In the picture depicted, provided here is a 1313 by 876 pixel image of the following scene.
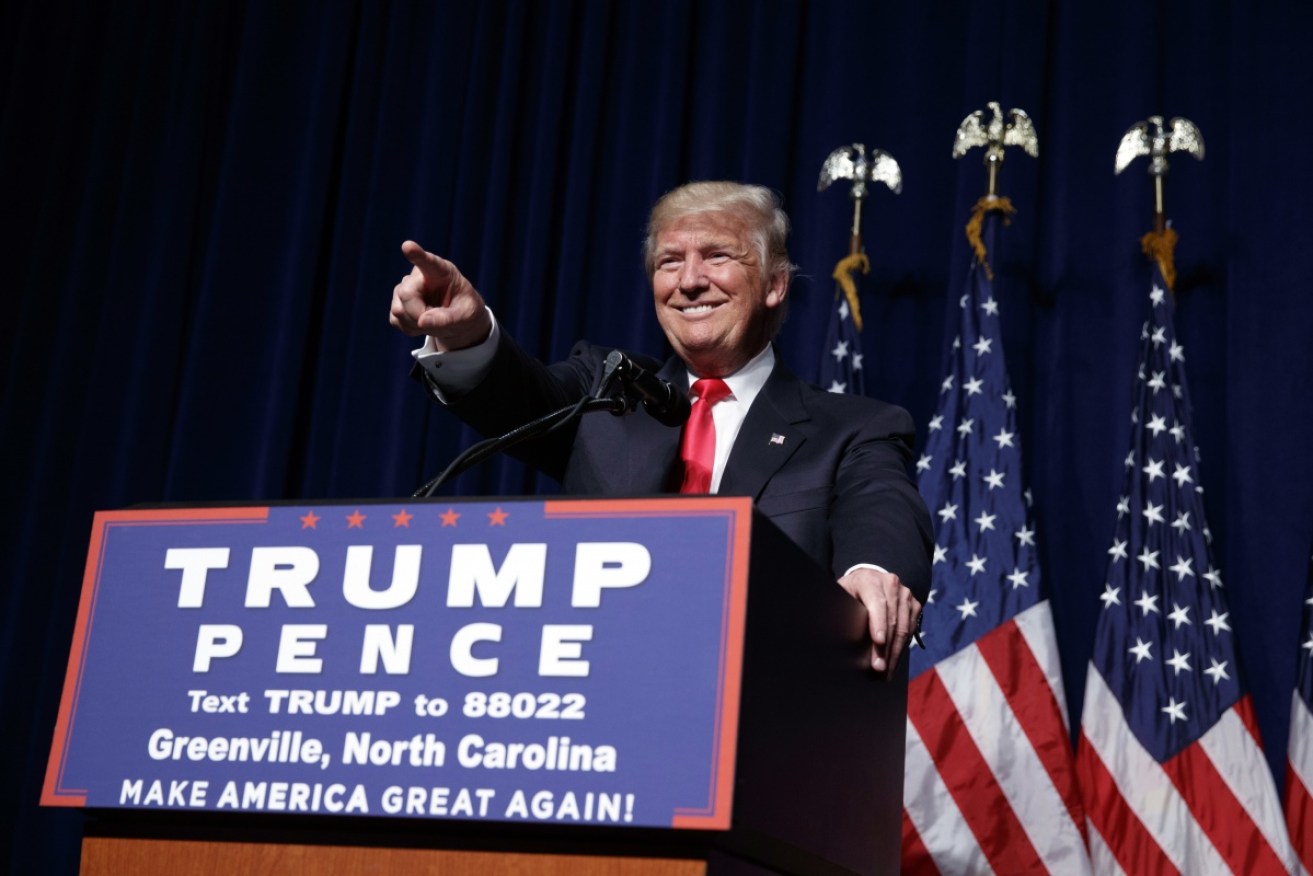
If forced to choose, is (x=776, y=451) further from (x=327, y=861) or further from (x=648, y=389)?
(x=327, y=861)

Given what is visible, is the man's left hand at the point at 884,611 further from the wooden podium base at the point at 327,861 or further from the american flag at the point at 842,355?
the american flag at the point at 842,355

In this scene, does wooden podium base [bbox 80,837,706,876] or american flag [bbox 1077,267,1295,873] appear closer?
wooden podium base [bbox 80,837,706,876]

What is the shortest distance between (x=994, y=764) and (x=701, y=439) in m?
1.50

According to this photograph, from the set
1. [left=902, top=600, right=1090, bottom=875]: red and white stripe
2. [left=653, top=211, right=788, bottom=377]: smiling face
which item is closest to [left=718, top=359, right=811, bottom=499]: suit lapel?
[left=653, top=211, right=788, bottom=377]: smiling face

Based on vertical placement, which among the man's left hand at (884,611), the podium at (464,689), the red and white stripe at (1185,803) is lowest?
the podium at (464,689)

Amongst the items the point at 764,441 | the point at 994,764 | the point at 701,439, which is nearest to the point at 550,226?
the point at 994,764

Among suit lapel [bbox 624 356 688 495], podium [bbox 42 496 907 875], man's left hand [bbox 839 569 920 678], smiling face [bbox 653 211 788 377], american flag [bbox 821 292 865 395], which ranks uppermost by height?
american flag [bbox 821 292 865 395]

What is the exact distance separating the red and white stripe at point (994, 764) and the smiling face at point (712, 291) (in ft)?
4.34

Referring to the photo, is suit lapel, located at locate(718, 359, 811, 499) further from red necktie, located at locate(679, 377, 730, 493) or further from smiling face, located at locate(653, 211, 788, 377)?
smiling face, located at locate(653, 211, 788, 377)

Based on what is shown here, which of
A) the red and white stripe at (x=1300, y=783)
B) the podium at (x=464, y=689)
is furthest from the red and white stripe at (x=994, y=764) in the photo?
the podium at (x=464, y=689)

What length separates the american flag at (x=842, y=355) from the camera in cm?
368

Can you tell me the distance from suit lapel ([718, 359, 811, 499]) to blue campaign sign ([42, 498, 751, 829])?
2.29ft

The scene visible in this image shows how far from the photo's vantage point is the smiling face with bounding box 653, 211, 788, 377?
2225 millimetres

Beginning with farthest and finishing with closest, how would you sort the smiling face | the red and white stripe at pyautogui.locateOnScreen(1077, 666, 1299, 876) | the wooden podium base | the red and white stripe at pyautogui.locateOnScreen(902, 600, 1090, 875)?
the red and white stripe at pyautogui.locateOnScreen(902, 600, 1090, 875) < the red and white stripe at pyautogui.locateOnScreen(1077, 666, 1299, 876) < the smiling face < the wooden podium base
